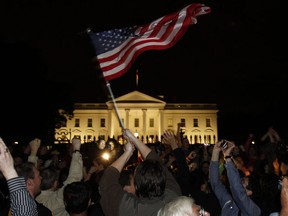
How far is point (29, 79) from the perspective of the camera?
148ft

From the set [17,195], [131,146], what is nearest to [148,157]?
[131,146]

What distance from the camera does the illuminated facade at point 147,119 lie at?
308ft

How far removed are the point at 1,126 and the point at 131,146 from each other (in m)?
38.4

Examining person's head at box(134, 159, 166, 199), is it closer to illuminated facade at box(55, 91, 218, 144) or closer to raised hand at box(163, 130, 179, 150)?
raised hand at box(163, 130, 179, 150)

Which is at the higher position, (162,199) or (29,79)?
(29,79)

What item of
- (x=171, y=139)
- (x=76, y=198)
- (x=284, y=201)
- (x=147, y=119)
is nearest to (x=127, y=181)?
(x=76, y=198)

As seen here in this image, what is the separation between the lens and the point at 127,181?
462 centimetres

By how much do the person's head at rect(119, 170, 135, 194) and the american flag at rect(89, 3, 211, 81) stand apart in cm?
264

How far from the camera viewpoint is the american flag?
707 cm

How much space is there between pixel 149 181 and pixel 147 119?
91.7 meters

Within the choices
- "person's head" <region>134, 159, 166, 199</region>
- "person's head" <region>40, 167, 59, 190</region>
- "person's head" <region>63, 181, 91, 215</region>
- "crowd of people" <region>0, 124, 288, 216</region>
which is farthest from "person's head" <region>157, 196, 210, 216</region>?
"person's head" <region>40, 167, 59, 190</region>

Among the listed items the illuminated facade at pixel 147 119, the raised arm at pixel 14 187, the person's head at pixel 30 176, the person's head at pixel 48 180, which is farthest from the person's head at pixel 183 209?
the illuminated facade at pixel 147 119

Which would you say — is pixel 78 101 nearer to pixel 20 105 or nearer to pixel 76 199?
pixel 20 105

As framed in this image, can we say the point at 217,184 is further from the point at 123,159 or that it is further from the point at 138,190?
the point at 138,190
